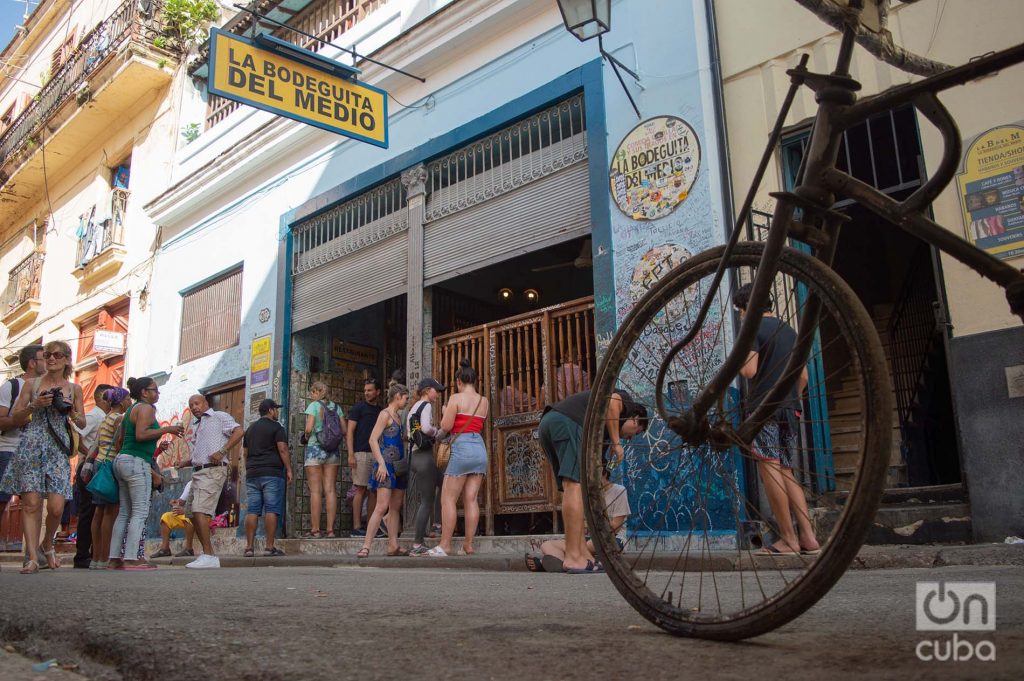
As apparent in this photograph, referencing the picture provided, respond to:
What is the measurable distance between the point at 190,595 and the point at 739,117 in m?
6.02

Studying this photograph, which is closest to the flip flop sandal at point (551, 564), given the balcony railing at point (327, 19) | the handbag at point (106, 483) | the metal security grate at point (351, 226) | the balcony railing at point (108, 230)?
the handbag at point (106, 483)

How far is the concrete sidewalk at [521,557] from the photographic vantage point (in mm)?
4030

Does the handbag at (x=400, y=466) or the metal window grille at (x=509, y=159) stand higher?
the metal window grille at (x=509, y=159)

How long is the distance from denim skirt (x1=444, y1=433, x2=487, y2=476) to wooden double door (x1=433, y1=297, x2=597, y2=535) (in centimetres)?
98

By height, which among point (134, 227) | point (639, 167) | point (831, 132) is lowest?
point (831, 132)

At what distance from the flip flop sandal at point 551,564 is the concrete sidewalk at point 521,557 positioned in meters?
0.69

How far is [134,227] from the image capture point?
15414mm

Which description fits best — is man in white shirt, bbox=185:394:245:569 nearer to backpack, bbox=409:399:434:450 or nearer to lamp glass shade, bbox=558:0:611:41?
backpack, bbox=409:399:434:450

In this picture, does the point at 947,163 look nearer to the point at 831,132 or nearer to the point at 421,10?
the point at 831,132

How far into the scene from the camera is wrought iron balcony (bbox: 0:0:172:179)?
1483cm

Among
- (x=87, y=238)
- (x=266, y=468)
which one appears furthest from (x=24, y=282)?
(x=266, y=468)

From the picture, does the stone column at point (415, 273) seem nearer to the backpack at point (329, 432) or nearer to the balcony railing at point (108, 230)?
the backpack at point (329, 432)

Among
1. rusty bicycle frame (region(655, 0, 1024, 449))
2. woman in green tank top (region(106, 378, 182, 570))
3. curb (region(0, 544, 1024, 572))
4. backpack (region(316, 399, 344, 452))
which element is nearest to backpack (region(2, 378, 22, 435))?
woman in green tank top (region(106, 378, 182, 570))

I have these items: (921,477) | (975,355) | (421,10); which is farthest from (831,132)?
(421,10)
